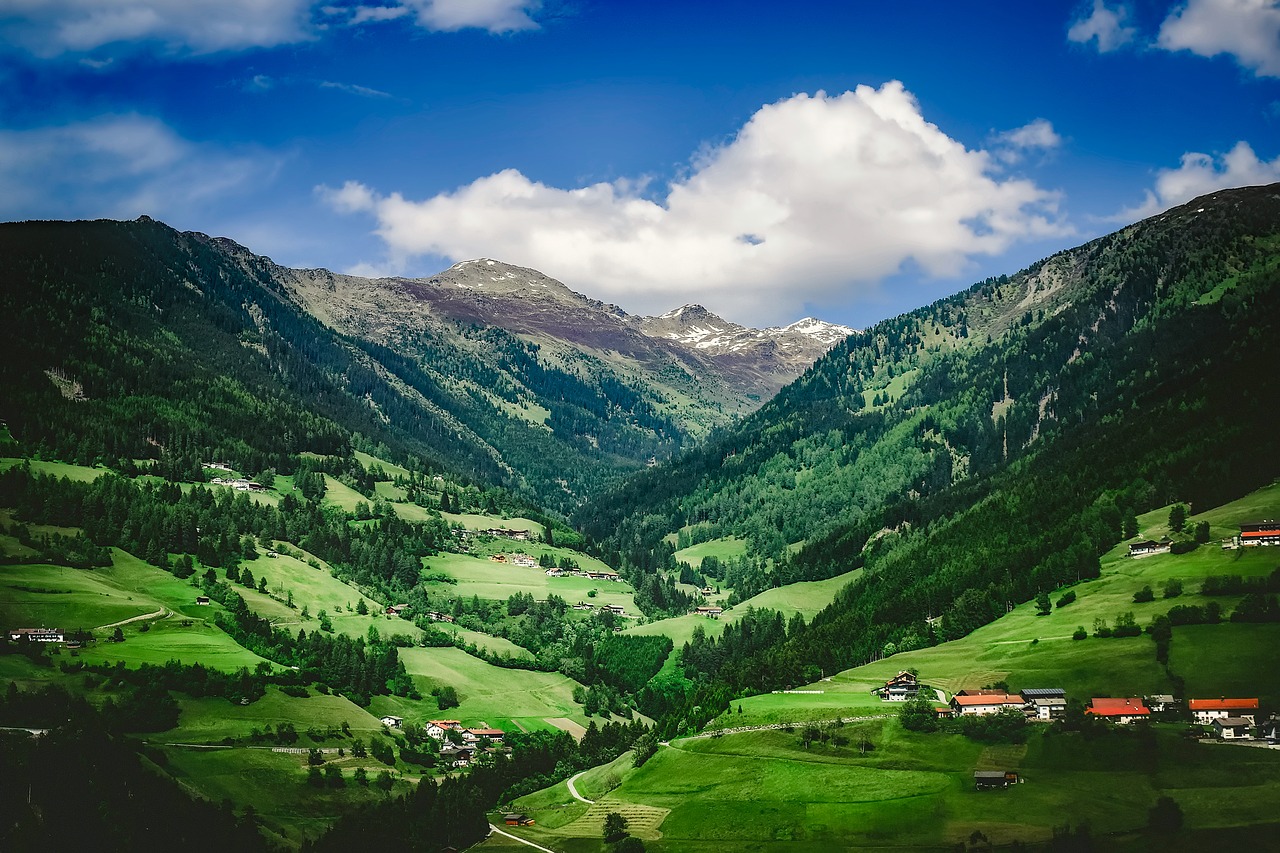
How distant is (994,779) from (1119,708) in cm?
2011

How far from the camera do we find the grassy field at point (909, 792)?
88.0 meters

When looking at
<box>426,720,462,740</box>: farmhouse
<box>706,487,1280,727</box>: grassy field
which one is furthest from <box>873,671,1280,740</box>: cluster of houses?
<box>426,720,462,740</box>: farmhouse

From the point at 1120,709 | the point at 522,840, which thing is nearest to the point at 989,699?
the point at 1120,709

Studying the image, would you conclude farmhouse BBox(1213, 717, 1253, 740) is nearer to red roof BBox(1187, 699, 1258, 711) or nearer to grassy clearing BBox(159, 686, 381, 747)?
red roof BBox(1187, 699, 1258, 711)

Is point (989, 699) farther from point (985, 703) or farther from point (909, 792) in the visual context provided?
point (909, 792)

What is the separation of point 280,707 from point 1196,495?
161327 mm

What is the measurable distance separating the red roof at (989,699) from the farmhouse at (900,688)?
9.17 m

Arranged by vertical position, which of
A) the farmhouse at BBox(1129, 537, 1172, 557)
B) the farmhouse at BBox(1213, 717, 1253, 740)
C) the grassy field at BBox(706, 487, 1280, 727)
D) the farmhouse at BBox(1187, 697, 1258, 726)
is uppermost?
the farmhouse at BBox(1129, 537, 1172, 557)

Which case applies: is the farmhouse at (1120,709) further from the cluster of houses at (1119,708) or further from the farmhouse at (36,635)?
the farmhouse at (36,635)

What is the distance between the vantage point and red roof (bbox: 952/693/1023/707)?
115000 mm

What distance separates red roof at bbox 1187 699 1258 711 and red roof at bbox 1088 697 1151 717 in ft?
15.3

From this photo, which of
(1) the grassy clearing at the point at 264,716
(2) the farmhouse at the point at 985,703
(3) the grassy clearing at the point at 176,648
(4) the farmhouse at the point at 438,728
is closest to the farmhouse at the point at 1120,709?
(2) the farmhouse at the point at 985,703

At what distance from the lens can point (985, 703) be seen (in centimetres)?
11519

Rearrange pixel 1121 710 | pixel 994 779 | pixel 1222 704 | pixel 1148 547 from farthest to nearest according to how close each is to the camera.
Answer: pixel 1148 547 → pixel 1121 710 → pixel 1222 704 → pixel 994 779
